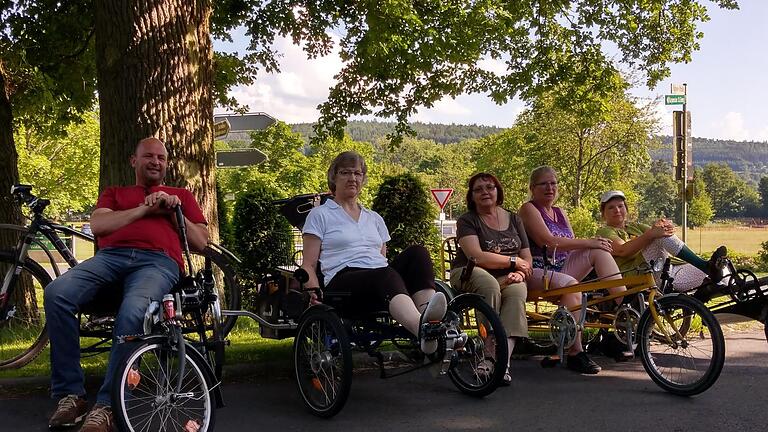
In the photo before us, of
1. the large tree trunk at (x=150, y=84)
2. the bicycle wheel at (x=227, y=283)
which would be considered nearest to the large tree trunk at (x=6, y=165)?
the large tree trunk at (x=150, y=84)

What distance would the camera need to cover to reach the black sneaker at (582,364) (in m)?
5.70

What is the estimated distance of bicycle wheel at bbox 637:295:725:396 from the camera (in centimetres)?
489

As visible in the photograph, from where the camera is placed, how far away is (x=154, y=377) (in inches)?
142

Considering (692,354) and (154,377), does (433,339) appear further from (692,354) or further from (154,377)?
(692,354)

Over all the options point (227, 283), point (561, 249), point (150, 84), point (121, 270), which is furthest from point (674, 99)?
point (121, 270)

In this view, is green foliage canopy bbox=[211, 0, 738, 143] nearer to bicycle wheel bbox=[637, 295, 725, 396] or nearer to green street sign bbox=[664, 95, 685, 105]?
green street sign bbox=[664, 95, 685, 105]

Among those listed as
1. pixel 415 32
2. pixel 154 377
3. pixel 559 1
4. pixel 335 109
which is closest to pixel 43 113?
pixel 335 109

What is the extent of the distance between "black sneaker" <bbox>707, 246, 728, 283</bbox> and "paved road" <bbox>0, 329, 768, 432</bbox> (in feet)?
2.49

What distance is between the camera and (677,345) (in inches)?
202

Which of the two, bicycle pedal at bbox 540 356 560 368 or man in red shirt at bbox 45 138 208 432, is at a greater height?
man in red shirt at bbox 45 138 208 432

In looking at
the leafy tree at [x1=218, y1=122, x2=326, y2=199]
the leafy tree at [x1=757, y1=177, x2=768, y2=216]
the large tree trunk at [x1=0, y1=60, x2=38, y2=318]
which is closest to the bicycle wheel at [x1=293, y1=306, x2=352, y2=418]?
the large tree trunk at [x1=0, y1=60, x2=38, y2=318]

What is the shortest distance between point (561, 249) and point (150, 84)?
362 cm

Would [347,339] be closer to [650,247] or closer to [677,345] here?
[677,345]

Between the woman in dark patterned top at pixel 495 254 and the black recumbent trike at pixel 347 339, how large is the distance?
0.27 metres
